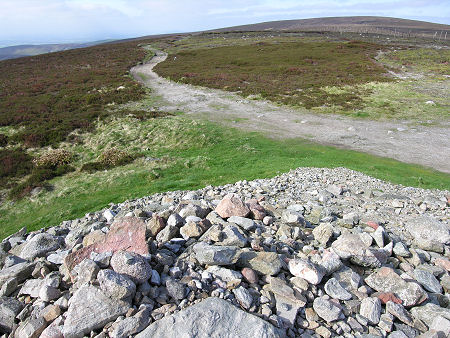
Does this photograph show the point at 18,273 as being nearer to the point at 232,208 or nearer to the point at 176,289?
the point at 176,289

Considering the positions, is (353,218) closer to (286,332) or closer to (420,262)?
(420,262)

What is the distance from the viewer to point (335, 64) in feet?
221

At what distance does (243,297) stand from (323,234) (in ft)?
14.8

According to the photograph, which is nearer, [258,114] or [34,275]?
[34,275]

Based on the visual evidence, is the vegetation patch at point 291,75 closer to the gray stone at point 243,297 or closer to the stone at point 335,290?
the stone at point 335,290

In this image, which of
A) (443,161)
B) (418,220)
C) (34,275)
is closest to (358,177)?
(418,220)

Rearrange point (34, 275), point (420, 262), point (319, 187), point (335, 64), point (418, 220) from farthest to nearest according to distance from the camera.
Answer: point (335, 64)
point (319, 187)
point (418, 220)
point (420, 262)
point (34, 275)

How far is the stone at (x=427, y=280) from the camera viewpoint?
321 inches

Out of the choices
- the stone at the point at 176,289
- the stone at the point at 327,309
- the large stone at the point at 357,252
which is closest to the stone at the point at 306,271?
the stone at the point at 327,309

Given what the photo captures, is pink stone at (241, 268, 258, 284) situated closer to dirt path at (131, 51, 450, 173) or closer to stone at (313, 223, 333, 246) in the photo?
stone at (313, 223, 333, 246)

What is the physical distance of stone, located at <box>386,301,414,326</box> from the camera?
6.93 metres

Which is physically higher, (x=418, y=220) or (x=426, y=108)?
(x=418, y=220)

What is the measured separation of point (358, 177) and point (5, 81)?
2737 inches

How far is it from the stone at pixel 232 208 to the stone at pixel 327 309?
4.53 meters
